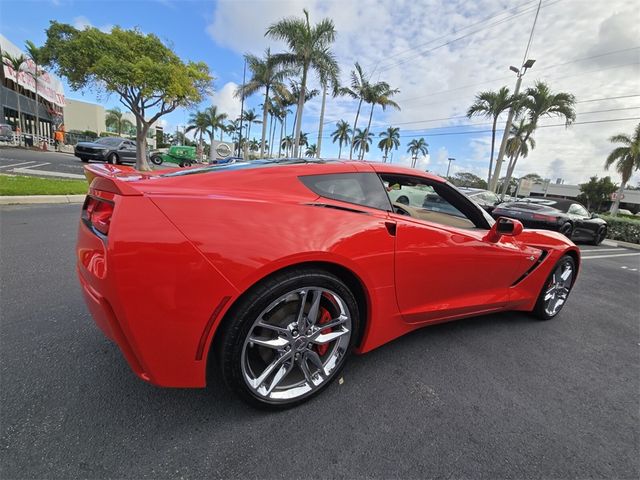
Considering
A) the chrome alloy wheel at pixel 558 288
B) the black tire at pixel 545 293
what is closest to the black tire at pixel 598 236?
the chrome alloy wheel at pixel 558 288

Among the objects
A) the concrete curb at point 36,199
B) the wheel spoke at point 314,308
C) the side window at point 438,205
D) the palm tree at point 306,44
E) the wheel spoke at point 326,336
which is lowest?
the concrete curb at point 36,199

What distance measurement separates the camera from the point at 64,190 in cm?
762

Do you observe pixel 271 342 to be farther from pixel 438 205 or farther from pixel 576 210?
pixel 576 210

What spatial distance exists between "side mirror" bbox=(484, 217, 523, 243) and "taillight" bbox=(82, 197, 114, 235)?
237cm

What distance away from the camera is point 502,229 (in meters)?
2.41

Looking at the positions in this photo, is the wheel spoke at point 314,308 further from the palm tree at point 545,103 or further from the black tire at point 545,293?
the palm tree at point 545,103

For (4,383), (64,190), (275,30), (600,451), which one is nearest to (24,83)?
(275,30)

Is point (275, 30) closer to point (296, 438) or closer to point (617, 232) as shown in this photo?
point (617, 232)

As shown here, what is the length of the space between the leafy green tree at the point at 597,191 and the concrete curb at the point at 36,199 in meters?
51.5

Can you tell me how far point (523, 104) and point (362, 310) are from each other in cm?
2353

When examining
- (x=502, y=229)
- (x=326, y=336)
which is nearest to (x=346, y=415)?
(x=326, y=336)

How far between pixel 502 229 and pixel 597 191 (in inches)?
1981

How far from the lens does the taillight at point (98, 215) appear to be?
57.3 inches

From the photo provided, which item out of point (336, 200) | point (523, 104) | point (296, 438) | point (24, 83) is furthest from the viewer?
point (24, 83)
